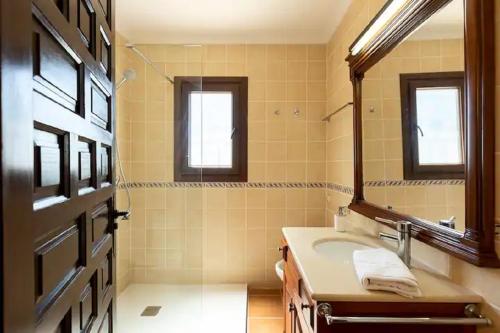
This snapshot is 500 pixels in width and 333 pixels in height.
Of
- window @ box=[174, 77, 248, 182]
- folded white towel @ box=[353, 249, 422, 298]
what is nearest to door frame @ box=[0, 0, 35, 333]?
folded white towel @ box=[353, 249, 422, 298]

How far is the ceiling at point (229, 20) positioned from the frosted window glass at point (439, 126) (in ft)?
4.19

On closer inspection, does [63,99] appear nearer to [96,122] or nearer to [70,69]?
[70,69]

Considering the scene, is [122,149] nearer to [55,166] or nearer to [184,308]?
[184,308]

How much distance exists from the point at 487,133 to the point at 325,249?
3.23 feet

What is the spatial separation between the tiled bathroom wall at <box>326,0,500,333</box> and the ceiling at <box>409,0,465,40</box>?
0.15m

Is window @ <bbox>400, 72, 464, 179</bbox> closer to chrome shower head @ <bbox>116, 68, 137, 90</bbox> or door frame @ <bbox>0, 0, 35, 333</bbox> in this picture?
door frame @ <bbox>0, 0, 35, 333</bbox>

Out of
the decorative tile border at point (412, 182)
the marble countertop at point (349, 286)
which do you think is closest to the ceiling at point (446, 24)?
the decorative tile border at point (412, 182)

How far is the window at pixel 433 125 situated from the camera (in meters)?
1.05

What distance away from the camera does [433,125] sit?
4.06 ft

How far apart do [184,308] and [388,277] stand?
1.86 m

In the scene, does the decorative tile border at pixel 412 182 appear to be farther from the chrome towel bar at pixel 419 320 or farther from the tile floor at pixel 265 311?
the tile floor at pixel 265 311

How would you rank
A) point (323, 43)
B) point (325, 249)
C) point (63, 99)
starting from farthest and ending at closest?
point (323, 43)
point (325, 249)
point (63, 99)

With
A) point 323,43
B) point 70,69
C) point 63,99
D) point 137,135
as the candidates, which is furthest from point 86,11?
point 323,43

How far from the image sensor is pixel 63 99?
735 millimetres
